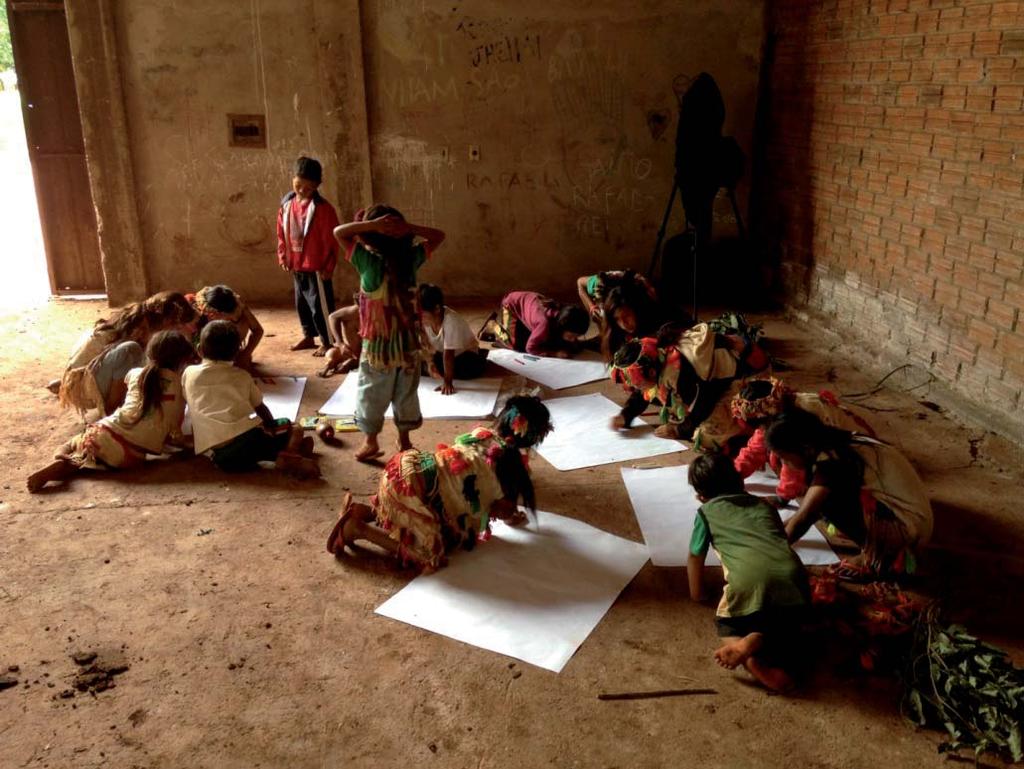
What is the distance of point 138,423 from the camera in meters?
3.88

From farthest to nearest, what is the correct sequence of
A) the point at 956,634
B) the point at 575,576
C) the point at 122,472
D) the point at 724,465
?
the point at 122,472 → the point at 575,576 → the point at 724,465 → the point at 956,634

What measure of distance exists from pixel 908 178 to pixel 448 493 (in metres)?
3.55

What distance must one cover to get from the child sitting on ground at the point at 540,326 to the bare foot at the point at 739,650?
312cm

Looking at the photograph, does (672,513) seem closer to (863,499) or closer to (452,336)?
(863,499)

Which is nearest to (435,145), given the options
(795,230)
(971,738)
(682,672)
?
(795,230)

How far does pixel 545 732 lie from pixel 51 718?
1393 millimetres

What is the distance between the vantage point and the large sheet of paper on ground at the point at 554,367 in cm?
511

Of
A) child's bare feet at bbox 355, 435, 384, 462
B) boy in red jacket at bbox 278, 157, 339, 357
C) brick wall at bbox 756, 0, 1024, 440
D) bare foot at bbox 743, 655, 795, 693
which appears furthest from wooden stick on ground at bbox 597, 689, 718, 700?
boy in red jacket at bbox 278, 157, 339, 357

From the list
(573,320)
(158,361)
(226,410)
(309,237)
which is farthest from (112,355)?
(573,320)

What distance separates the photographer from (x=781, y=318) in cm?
643

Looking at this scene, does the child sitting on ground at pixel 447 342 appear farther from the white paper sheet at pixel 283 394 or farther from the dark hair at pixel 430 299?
the white paper sheet at pixel 283 394

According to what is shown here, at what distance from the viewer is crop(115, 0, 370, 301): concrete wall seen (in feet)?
20.2

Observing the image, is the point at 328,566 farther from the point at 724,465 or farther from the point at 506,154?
the point at 506,154

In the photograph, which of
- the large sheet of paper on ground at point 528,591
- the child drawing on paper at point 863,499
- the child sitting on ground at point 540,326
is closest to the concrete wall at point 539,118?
the child sitting on ground at point 540,326
